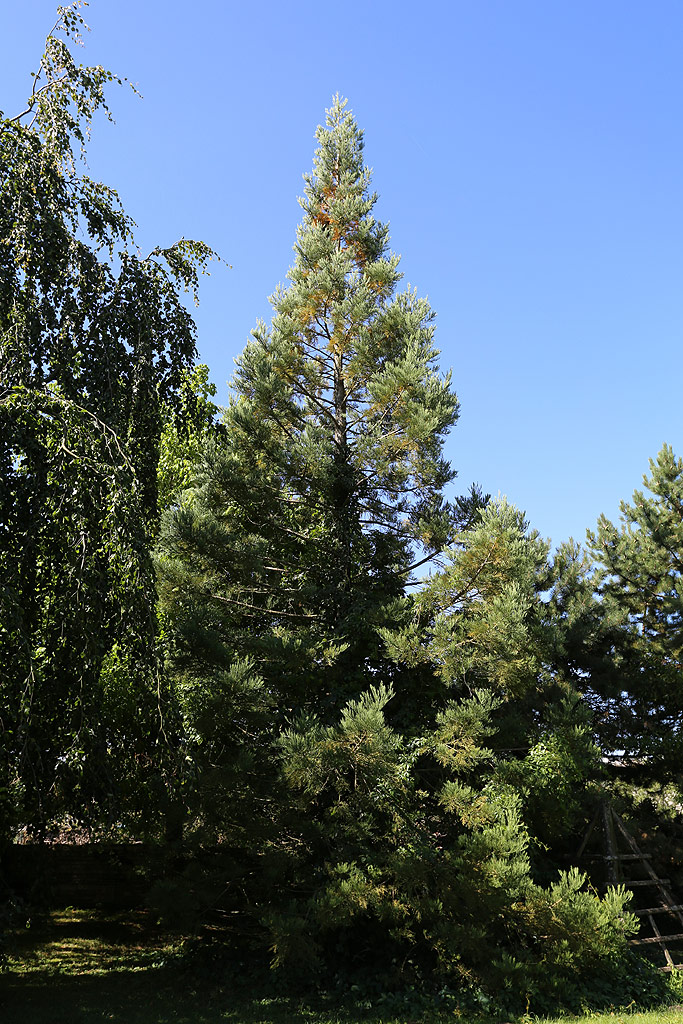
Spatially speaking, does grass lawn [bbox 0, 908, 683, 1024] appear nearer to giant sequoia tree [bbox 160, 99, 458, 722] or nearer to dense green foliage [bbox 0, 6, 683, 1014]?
dense green foliage [bbox 0, 6, 683, 1014]

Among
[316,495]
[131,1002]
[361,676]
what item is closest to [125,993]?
[131,1002]

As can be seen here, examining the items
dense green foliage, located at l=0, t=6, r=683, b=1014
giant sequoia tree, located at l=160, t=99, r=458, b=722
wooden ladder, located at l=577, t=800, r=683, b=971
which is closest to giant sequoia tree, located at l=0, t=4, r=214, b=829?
dense green foliage, located at l=0, t=6, r=683, b=1014

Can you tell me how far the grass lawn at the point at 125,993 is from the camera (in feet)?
25.8

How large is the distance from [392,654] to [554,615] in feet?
25.7

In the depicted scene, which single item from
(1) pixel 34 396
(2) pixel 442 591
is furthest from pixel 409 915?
(1) pixel 34 396

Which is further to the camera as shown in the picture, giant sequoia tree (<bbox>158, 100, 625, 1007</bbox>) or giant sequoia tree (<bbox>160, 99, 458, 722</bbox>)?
giant sequoia tree (<bbox>160, 99, 458, 722</bbox>)

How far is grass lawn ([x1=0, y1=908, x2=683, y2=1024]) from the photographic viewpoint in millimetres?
7879

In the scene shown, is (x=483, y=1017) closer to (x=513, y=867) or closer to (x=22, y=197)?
(x=513, y=867)

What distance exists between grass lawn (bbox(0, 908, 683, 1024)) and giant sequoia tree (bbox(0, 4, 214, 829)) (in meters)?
2.48

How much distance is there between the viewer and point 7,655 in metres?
5.93

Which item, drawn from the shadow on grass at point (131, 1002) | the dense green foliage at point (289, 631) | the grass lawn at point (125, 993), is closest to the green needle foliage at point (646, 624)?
the dense green foliage at point (289, 631)

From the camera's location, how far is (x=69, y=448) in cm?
614

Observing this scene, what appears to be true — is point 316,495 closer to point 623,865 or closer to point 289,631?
point 289,631

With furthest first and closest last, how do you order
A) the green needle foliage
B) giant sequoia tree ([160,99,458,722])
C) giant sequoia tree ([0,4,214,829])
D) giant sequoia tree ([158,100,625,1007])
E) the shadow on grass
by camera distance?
Answer: 1. the green needle foliage
2. giant sequoia tree ([160,99,458,722])
3. giant sequoia tree ([158,100,625,1007])
4. the shadow on grass
5. giant sequoia tree ([0,4,214,829])
